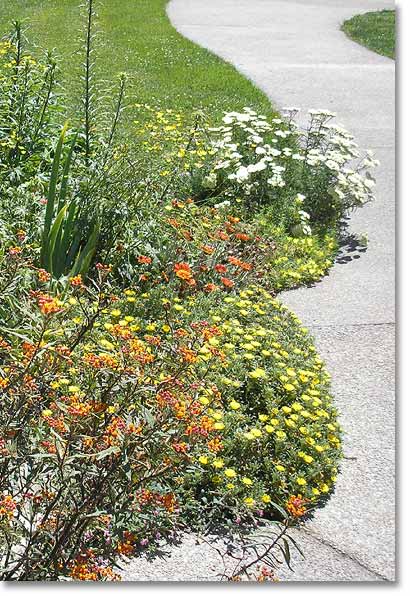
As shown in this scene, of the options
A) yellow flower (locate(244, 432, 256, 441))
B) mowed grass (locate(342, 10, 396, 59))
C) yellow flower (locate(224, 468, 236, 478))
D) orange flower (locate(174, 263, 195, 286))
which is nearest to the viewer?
yellow flower (locate(224, 468, 236, 478))

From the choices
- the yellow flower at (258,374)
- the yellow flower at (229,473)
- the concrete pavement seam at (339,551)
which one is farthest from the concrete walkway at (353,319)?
the yellow flower at (258,374)

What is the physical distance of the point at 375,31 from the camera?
11.1m

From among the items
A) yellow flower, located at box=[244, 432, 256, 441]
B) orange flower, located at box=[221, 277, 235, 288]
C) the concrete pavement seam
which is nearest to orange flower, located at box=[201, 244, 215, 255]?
orange flower, located at box=[221, 277, 235, 288]

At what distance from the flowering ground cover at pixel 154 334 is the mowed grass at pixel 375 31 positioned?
444 centimetres

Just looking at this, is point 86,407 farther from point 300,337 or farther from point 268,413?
point 300,337

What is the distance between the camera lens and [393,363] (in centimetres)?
400

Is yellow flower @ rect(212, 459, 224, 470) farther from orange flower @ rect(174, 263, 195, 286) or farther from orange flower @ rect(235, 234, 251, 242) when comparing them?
orange flower @ rect(235, 234, 251, 242)

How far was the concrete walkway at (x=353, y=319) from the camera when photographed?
284cm

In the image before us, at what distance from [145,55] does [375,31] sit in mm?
3385

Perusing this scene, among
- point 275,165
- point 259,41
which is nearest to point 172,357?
point 275,165

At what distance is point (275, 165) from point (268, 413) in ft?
7.65

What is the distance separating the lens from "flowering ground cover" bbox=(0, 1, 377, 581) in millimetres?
2352

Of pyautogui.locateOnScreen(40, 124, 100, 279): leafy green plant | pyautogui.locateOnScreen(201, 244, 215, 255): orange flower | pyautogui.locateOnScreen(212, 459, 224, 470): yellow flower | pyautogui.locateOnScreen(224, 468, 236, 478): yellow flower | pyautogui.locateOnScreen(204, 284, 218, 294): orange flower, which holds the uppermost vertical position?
pyautogui.locateOnScreen(40, 124, 100, 279): leafy green plant

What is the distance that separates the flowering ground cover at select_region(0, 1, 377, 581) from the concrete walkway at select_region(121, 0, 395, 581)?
0.34ft
